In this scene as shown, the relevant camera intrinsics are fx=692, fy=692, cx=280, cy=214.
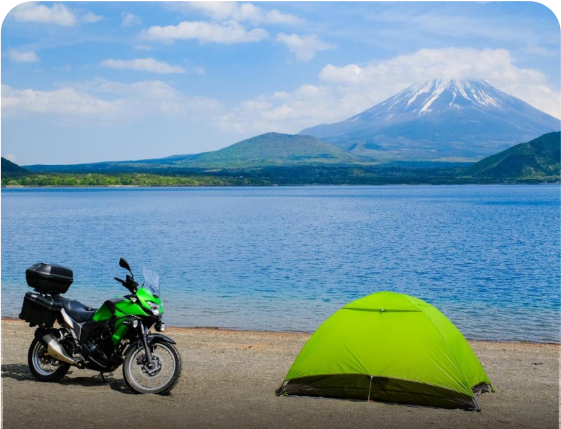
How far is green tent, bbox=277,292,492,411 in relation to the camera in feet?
30.0

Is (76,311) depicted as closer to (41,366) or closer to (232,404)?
(41,366)

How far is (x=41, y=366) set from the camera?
32.2 feet

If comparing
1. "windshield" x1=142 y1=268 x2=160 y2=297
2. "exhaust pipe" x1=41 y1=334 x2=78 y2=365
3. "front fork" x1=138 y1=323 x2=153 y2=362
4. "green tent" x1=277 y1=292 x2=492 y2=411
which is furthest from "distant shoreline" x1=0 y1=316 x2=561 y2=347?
"front fork" x1=138 y1=323 x2=153 y2=362

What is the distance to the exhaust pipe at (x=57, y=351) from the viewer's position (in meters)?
9.41

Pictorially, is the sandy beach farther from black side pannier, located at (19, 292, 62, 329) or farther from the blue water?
the blue water

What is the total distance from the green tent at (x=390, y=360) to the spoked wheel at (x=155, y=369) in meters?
1.54

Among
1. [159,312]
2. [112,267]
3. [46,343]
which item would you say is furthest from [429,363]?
[112,267]

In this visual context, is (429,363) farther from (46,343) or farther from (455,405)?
(46,343)

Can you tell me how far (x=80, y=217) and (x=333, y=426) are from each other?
7861 centimetres

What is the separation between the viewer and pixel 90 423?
7.86m

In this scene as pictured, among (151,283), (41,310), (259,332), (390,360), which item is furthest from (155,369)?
(259,332)

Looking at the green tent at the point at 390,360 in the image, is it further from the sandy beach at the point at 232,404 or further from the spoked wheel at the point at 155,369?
the spoked wheel at the point at 155,369

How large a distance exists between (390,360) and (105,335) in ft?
12.7

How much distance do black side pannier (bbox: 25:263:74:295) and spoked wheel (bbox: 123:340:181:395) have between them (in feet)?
5.04
